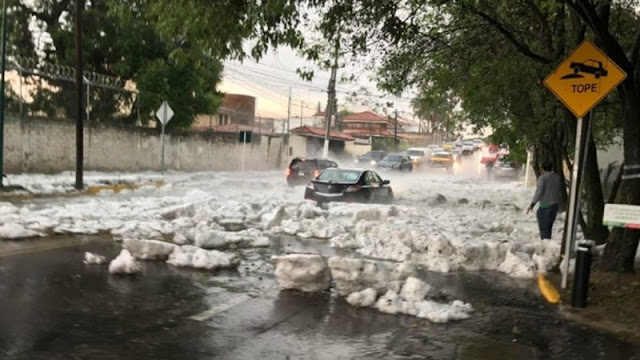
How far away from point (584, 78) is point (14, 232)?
29.4 ft

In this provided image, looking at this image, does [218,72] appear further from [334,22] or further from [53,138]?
[334,22]

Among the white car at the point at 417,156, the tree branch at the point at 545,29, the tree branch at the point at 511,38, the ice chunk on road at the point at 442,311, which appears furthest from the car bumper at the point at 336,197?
the white car at the point at 417,156

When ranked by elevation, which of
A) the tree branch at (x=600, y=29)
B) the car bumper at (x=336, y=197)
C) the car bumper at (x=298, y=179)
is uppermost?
the tree branch at (x=600, y=29)

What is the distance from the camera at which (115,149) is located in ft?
86.3

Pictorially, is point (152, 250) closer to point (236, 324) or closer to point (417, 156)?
point (236, 324)

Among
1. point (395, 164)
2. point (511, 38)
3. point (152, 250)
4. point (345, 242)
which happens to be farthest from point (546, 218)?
point (395, 164)

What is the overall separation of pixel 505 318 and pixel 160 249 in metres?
4.85

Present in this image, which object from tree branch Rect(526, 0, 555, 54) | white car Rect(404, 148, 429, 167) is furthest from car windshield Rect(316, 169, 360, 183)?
white car Rect(404, 148, 429, 167)

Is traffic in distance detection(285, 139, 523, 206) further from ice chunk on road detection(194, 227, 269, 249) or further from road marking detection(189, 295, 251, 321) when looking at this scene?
road marking detection(189, 295, 251, 321)

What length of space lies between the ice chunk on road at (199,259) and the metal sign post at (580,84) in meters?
4.59

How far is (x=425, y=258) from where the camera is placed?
9617mm

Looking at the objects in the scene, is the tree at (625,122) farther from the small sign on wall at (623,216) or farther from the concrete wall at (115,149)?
the concrete wall at (115,149)

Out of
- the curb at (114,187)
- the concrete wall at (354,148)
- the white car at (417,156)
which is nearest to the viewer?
the curb at (114,187)

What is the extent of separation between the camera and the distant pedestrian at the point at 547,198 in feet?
35.0
